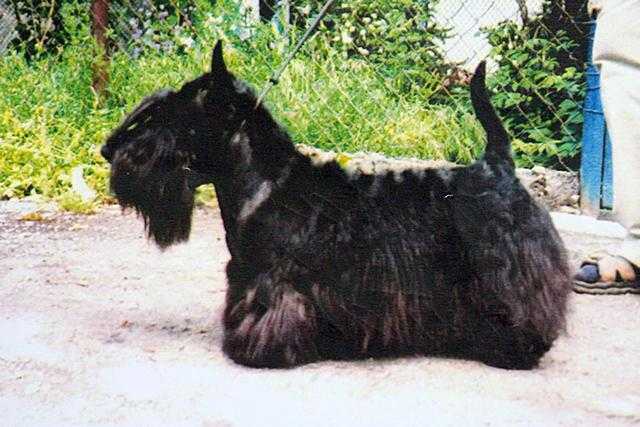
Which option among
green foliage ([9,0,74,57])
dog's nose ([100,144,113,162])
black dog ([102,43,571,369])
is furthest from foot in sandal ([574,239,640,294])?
green foliage ([9,0,74,57])

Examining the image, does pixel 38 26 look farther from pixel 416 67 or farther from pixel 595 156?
pixel 595 156

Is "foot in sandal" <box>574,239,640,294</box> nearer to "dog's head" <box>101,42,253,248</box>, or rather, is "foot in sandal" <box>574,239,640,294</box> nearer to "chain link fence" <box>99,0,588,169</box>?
"chain link fence" <box>99,0,588,169</box>

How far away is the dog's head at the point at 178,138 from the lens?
2309 mm

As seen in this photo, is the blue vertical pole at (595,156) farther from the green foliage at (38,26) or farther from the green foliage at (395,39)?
the green foliage at (38,26)

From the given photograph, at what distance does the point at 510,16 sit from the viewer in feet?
15.6

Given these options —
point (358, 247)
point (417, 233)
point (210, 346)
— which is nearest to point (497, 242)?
point (417, 233)

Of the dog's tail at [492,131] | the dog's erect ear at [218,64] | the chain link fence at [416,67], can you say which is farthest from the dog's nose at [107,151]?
the chain link fence at [416,67]

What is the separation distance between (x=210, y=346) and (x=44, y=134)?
100 inches

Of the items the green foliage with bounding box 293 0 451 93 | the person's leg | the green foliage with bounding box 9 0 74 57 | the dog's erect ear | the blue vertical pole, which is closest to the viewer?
the dog's erect ear

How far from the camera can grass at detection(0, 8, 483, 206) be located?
14.3ft

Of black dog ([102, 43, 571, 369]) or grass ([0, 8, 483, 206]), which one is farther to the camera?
grass ([0, 8, 483, 206])

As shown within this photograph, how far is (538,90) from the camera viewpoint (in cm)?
454

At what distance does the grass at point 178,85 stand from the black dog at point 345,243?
1.91 meters

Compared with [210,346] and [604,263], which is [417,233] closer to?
[210,346]
